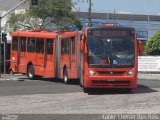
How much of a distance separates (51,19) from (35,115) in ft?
139

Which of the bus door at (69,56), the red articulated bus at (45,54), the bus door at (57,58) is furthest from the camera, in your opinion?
the bus door at (57,58)

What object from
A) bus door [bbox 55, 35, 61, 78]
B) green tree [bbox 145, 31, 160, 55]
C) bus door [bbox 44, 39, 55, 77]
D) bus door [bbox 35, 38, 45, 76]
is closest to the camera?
bus door [bbox 55, 35, 61, 78]

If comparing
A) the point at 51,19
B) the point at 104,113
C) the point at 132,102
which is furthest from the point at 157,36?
the point at 104,113

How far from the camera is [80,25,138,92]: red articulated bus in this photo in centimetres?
2377

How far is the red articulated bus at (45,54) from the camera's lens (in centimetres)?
3038

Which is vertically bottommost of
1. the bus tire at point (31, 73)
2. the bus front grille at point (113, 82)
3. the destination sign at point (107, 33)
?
the bus tire at point (31, 73)

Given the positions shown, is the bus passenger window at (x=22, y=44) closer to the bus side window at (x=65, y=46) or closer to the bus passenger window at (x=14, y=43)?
the bus passenger window at (x=14, y=43)

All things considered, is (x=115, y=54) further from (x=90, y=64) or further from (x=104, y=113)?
(x=104, y=113)

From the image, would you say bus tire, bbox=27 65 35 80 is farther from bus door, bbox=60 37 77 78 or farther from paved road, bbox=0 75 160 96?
paved road, bbox=0 75 160 96

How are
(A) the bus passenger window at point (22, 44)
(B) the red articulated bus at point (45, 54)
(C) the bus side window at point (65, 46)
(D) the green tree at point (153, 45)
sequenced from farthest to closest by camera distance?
(D) the green tree at point (153, 45), (A) the bus passenger window at point (22, 44), (C) the bus side window at point (65, 46), (B) the red articulated bus at point (45, 54)

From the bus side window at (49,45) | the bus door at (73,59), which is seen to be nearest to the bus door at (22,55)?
the bus side window at (49,45)

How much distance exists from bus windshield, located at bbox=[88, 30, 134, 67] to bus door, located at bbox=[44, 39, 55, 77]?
387 inches

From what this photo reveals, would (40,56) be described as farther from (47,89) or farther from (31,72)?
(47,89)

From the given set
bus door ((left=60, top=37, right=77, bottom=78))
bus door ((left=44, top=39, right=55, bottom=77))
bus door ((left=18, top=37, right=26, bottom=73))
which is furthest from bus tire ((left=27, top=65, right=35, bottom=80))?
bus door ((left=60, top=37, right=77, bottom=78))
